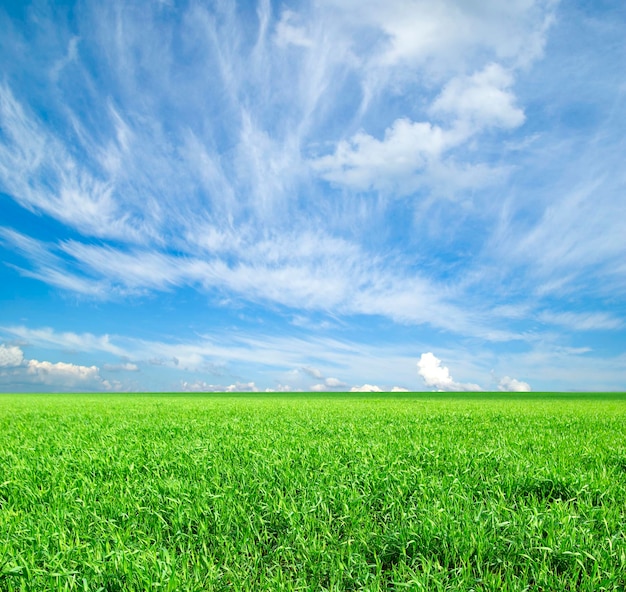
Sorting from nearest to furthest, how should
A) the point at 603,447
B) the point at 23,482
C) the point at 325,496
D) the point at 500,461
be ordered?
the point at 325,496 → the point at 23,482 → the point at 500,461 → the point at 603,447

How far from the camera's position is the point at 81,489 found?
5.99 metres

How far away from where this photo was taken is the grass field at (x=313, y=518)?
3846 millimetres

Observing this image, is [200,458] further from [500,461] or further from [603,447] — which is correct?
[603,447]

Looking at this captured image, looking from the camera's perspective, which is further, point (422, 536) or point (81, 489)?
point (81, 489)

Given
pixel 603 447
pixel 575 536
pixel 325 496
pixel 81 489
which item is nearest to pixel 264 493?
pixel 325 496

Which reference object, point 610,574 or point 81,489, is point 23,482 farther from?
point 610,574

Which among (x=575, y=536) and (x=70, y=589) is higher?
(x=575, y=536)

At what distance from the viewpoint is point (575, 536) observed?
427 cm

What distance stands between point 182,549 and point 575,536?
12.2 ft

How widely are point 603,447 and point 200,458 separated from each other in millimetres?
7883

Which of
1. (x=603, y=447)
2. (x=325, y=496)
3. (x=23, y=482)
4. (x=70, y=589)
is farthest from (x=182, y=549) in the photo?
(x=603, y=447)

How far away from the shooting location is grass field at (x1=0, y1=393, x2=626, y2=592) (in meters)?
3.85

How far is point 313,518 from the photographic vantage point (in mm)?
4773

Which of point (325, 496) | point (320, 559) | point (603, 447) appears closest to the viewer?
point (320, 559)
